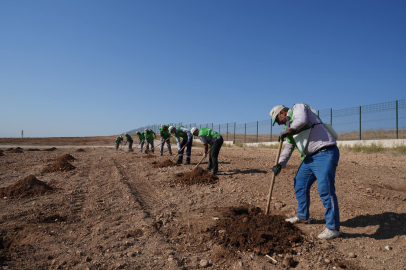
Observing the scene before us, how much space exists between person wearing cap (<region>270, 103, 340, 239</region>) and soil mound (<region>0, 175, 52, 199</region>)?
5.88 meters

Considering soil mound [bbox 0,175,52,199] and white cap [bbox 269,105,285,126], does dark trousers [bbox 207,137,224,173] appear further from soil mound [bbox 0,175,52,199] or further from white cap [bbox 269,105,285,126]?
soil mound [bbox 0,175,52,199]

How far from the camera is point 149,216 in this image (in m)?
4.54

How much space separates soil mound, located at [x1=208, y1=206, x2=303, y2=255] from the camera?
10.3 feet

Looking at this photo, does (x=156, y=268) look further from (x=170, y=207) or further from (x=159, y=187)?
(x=159, y=187)

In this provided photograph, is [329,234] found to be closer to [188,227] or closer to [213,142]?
[188,227]

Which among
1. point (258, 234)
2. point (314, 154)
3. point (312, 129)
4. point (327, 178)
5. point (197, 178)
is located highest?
point (312, 129)

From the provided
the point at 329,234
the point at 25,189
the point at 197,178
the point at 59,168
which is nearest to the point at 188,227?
the point at 329,234

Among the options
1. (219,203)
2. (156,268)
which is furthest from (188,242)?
(219,203)

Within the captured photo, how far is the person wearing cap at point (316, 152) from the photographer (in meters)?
3.19

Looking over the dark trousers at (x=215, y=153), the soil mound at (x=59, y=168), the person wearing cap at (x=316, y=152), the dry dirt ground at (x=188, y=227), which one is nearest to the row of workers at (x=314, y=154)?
the person wearing cap at (x=316, y=152)

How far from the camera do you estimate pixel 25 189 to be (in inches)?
246

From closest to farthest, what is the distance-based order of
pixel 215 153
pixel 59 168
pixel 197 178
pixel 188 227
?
1. pixel 188 227
2. pixel 197 178
3. pixel 215 153
4. pixel 59 168

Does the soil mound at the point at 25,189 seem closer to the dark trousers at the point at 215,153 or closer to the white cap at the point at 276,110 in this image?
the dark trousers at the point at 215,153

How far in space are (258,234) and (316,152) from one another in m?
1.28
